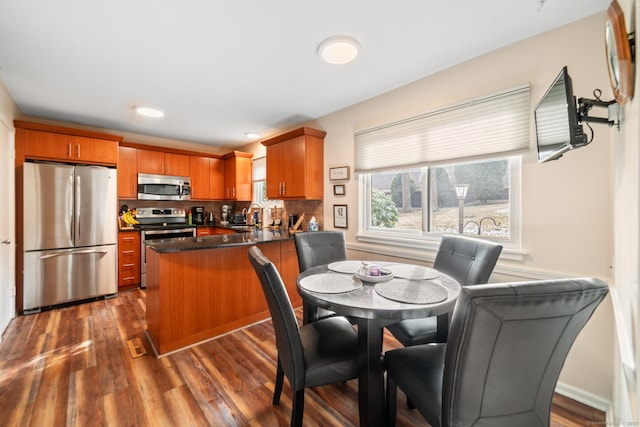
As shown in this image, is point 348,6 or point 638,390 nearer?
point 638,390

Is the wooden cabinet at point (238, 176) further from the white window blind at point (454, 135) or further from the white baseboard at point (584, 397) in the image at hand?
the white baseboard at point (584, 397)

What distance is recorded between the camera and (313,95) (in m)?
2.94

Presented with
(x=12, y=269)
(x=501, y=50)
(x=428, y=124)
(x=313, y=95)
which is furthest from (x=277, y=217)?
(x=501, y=50)

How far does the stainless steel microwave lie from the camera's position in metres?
4.29

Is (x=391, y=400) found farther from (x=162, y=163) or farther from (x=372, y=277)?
(x=162, y=163)

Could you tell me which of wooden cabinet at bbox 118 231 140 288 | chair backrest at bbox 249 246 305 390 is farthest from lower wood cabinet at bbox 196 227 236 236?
chair backrest at bbox 249 246 305 390

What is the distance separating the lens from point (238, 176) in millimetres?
4863

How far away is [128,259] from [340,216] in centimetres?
328

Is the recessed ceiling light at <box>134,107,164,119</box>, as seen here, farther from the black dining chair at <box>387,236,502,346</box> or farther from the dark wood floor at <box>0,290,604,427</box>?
the black dining chair at <box>387,236,502,346</box>

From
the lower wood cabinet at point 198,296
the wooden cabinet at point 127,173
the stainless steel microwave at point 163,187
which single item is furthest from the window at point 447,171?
the wooden cabinet at point 127,173

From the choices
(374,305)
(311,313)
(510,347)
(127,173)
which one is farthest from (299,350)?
(127,173)

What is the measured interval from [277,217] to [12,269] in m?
3.16

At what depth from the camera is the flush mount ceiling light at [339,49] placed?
1937mm

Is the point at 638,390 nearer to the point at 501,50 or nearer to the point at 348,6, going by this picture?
the point at 348,6
